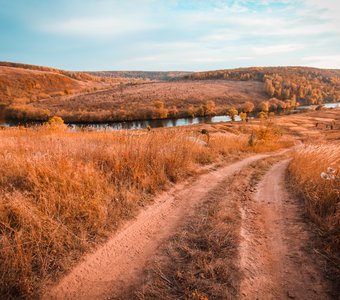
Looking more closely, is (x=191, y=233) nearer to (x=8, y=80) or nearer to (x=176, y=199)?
(x=176, y=199)

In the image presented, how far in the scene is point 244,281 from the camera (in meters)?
3.28

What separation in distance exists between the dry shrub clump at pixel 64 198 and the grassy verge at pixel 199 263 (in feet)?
3.99

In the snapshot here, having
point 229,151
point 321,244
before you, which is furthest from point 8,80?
point 321,244

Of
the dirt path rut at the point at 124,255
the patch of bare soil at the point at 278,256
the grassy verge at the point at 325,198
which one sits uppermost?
the grassy verge at the point at 325,198

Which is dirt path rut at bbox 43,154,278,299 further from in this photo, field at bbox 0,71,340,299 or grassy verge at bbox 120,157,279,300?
grassy verge at bbox 120,157,279,300

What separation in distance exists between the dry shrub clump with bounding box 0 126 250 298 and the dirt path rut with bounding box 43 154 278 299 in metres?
0.24

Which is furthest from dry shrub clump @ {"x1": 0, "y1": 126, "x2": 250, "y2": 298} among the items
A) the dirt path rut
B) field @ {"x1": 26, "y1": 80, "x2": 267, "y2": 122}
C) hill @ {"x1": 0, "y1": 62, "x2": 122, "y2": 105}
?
hill @ {"x1": 0, "y1": 62, "x2": 122, "y2": 105}

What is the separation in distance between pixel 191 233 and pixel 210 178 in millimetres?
A: 3913

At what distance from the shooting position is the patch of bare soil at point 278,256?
3.22 meters

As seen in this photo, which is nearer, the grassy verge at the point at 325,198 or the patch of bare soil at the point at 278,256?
the patch of bare soil at the point at 278,256

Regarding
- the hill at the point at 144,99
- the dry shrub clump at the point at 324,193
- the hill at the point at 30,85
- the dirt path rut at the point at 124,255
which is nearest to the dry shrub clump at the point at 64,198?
the dirt path rut at the point at 124,255

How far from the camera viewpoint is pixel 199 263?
11.6 feet

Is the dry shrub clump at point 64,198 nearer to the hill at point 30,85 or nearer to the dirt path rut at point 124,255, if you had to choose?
the dirt path rut at point 124,255

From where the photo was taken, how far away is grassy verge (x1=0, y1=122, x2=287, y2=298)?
10.7 ft
